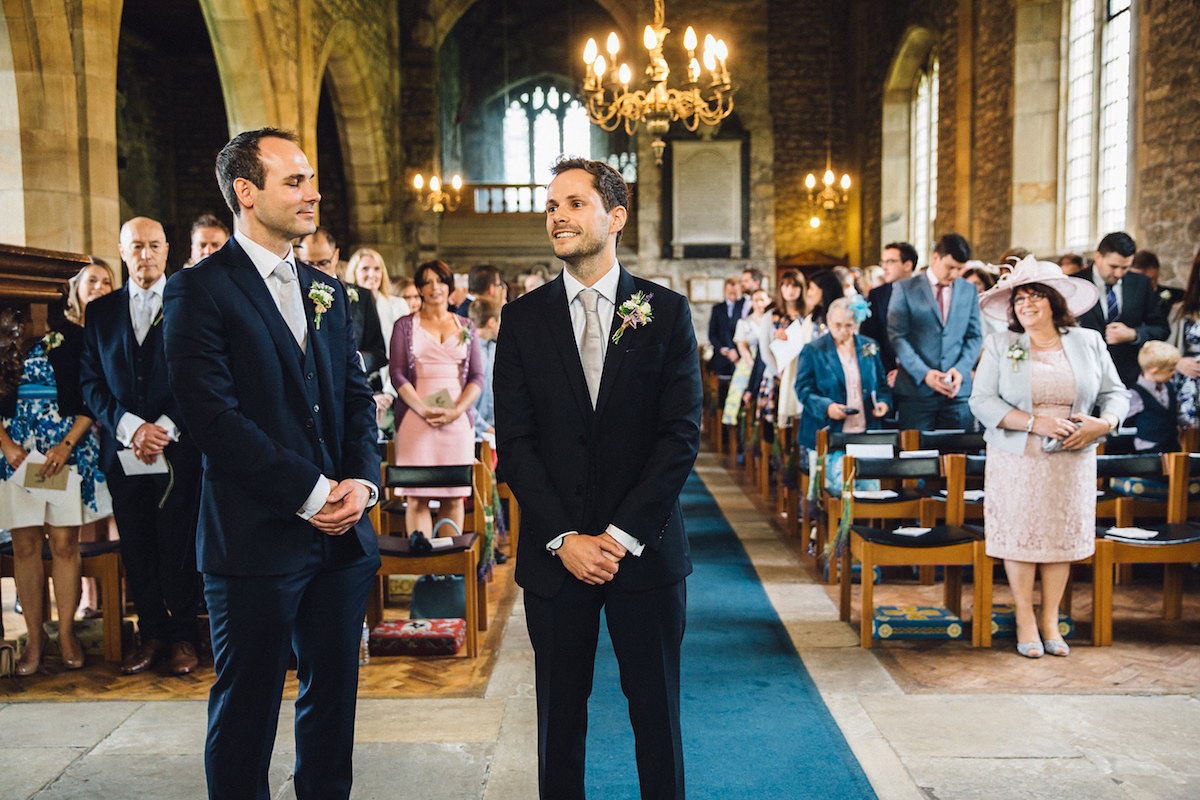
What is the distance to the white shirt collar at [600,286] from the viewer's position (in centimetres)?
222

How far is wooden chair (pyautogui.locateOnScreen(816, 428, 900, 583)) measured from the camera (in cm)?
494

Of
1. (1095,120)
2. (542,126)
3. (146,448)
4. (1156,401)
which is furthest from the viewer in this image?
(542,126)

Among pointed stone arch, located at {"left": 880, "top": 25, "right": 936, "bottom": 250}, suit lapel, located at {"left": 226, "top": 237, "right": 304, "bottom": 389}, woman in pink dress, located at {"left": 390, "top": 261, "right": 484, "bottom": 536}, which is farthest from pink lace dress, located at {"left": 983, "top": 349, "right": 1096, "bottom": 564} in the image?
pointed stone arch, located at {"left": 880, "top": 25, "right": 936, "bottom": 250}

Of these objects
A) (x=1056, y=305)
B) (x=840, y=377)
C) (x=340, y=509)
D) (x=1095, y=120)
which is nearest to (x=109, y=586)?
(x=340, y=509)

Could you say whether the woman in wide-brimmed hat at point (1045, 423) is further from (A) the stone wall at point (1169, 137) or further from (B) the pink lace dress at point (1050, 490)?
(A) the stone wall at point (1169, 137)

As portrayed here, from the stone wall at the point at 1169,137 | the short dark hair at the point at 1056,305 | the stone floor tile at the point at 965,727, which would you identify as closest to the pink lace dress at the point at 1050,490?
the short dark hair at the point at 1056,305

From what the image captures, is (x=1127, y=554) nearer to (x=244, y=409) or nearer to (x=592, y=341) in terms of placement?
(x=592, y=341)

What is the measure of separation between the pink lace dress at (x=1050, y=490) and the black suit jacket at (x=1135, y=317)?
2168mm

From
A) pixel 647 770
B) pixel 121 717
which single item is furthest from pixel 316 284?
pixel 121 717

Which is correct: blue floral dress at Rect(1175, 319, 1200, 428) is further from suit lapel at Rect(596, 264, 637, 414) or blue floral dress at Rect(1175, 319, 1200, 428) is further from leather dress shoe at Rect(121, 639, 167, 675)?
leather dress shoe at Rect(121, 639, 167, 675)

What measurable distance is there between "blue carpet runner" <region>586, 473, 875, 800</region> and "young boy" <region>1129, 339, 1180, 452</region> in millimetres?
2405

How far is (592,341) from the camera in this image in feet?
7.32

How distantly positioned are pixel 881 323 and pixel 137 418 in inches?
177

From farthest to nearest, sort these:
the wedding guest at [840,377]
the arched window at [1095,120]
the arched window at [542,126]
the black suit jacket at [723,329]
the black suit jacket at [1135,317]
Result: the arched window at [542,126] < the black suit jacket at [723,329] < the arched window at [1095,120] < the black suit jacket at [1135,317] < the wedding guest at [840,377]
